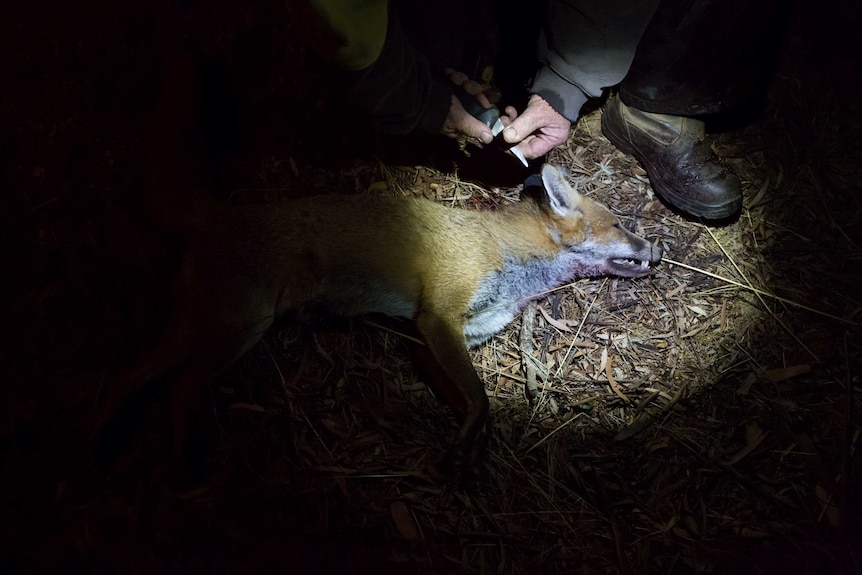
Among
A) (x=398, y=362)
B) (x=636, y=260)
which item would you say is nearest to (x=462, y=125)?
(x=636, y=260)

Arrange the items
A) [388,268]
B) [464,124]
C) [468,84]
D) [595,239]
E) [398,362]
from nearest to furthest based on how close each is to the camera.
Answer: [388,268]
[398,362]
[464,124]
[595,239]
[468,84]

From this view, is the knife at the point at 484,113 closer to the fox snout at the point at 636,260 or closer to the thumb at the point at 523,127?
the thumb at the point at 523,127

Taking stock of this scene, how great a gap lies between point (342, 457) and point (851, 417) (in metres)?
2.76

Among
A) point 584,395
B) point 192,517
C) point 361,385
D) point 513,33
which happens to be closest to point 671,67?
point 513,33

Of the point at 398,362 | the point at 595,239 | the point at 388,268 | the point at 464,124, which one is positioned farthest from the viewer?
the point at 595,239

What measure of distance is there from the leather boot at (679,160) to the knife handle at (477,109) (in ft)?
3.17

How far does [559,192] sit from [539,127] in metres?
0.45

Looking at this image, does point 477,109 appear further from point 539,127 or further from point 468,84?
point 539,127

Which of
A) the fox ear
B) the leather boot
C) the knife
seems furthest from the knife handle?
the leather boot

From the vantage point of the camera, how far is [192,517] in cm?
255

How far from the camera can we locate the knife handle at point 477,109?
3.37m

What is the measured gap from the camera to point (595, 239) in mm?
3365

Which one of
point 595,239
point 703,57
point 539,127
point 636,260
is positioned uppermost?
point 703,57

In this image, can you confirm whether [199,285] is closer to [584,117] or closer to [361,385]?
[361,385]
